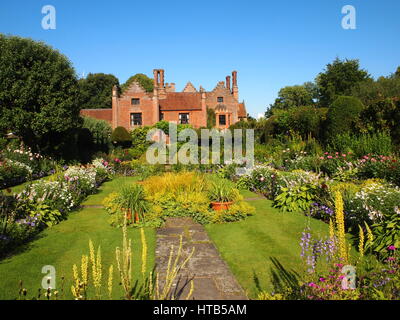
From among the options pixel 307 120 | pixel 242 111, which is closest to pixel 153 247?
pixel 307 120

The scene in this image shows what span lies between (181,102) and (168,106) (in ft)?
5.57

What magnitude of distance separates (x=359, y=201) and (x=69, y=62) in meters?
16.4

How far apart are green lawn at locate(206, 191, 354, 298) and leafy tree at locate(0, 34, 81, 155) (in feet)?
40.0

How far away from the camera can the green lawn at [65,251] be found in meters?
4.05

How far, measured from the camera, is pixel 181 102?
36.8 meters

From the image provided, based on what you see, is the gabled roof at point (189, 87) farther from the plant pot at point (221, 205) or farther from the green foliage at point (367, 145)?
the plant pot at point (221, 205)

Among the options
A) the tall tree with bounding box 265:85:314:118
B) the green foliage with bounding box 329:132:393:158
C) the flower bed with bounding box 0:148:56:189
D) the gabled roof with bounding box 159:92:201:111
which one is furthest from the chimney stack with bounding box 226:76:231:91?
the flower bed with bounding box 0:148:56:189

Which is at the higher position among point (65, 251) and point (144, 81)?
point (144, 81)

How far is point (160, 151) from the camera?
19.0 m

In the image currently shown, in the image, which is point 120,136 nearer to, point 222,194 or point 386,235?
point 222,194

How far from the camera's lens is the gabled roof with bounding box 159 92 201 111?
3624 cm

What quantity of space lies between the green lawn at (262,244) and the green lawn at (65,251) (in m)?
1.36
